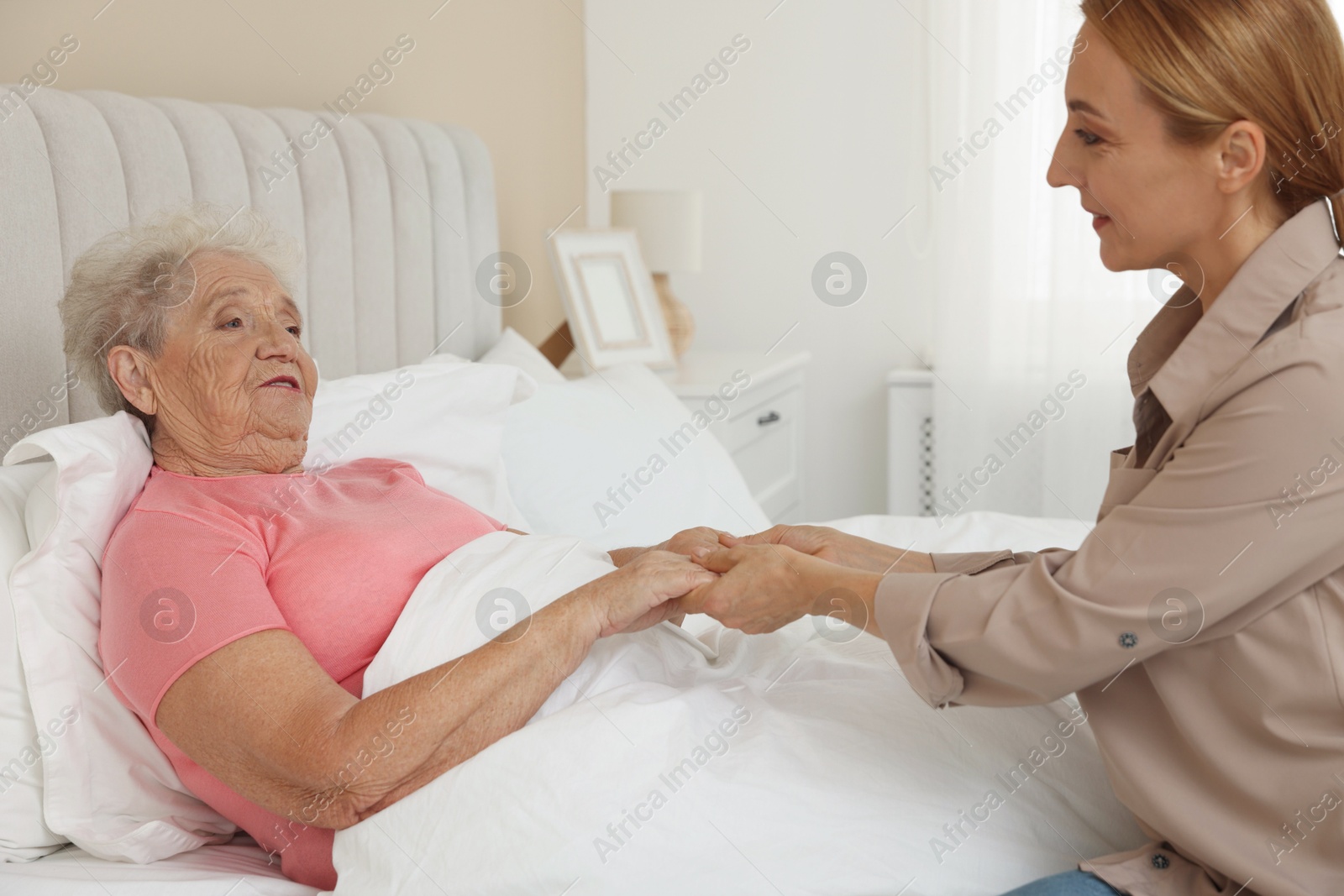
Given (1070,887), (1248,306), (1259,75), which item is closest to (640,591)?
(1070,887)

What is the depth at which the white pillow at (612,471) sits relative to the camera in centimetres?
176

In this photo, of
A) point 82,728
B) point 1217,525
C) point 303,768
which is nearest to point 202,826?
point 82,728

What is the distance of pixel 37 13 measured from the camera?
146 centimetres

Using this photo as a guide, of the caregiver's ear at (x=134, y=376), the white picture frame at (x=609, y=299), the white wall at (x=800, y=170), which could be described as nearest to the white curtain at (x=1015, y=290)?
the white wall at (x=800, y=170)

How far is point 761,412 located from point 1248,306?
1.95 metres

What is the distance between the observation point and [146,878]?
3.36 feet

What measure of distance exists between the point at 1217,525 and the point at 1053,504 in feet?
7.35

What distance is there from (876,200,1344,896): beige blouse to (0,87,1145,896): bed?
0.15 metres

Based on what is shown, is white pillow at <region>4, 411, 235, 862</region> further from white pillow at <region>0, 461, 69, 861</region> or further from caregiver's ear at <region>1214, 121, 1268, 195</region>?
caregiver's ear at <region>1214, 121, 1268, 195</region>

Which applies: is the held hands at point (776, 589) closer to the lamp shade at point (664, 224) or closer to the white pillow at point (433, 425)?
the white pillow at point (433, 425)

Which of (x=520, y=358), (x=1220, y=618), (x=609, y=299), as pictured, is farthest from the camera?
(x=609, y=299)

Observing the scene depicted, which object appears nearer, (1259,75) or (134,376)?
(1259,75)

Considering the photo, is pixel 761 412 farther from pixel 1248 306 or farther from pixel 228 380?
pixel 1248 306

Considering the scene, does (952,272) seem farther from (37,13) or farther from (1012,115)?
(37,13)
